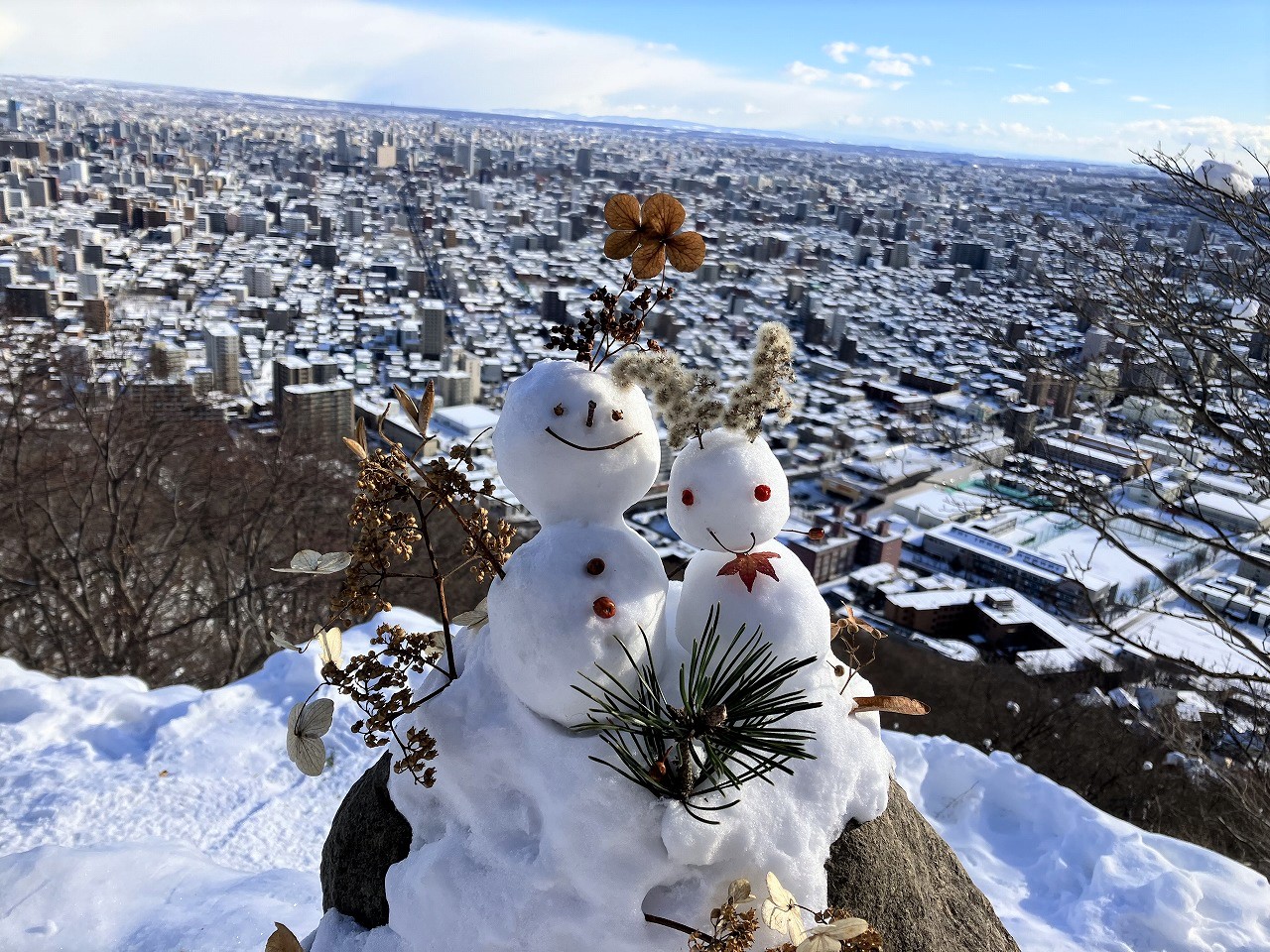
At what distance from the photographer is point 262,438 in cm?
855

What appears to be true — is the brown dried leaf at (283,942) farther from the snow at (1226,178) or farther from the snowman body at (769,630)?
the snow at (1226,178)

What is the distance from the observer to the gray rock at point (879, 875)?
1.56 m

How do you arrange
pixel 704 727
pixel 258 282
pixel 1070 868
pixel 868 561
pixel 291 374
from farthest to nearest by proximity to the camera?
pixel 258 282 < pixel 291 374 < pixel 868 561 < pixel 1070 868 < pixel 704 727

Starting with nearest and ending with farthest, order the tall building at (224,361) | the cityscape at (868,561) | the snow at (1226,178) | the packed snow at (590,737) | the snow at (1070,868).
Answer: the packed snow at (590,737)
the cityscape at (868,561)
the snow at (1070,868)
the snow at (1226,178)
the tall building at (224,361)

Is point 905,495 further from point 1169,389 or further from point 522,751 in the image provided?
point 522,751

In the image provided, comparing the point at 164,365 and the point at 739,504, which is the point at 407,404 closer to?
the point at 739,504

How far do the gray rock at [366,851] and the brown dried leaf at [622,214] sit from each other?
1.14 meters

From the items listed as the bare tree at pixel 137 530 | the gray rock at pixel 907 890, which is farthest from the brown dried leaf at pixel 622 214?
the bare tree at pixel 137 530

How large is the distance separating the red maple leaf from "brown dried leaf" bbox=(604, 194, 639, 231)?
583mm

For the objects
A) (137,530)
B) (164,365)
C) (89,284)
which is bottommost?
(89,284)

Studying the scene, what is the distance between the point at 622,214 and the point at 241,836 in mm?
2709

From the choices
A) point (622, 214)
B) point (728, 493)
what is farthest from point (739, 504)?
point (622, 214)

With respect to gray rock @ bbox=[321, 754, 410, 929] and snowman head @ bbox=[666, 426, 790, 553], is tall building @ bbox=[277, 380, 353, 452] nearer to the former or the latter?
gray rock @ bbox=[321, 754, 410, 929]

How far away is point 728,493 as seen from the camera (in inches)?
58.4
